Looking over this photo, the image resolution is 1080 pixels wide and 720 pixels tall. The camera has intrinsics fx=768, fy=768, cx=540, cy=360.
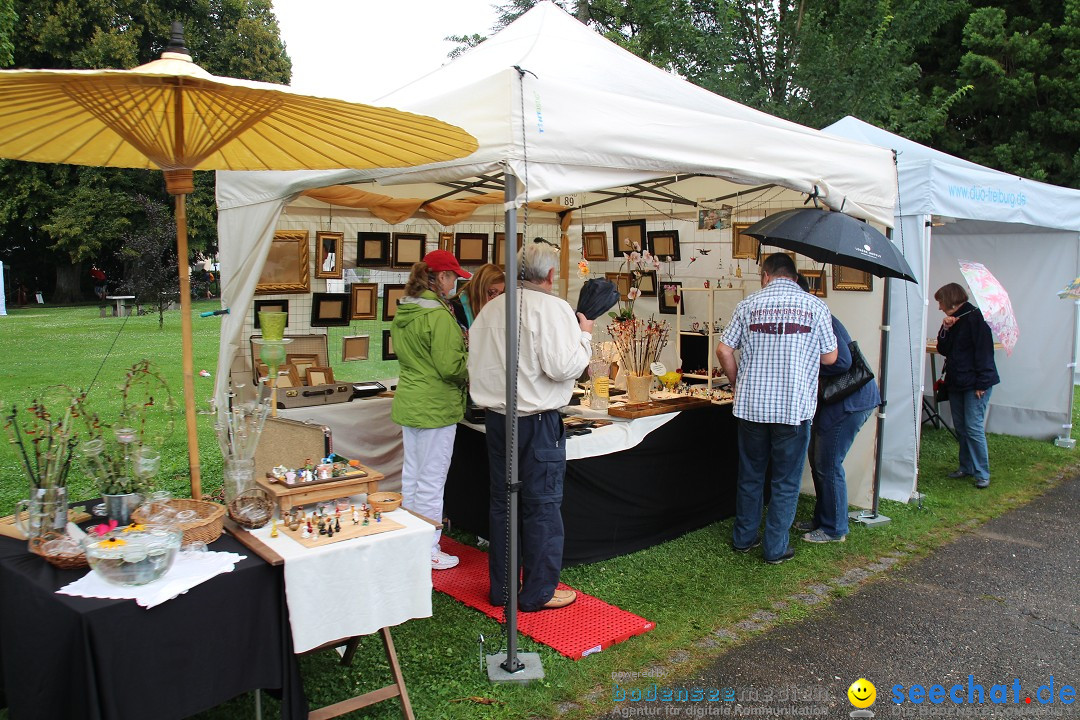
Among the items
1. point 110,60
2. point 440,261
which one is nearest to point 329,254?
point 440,261

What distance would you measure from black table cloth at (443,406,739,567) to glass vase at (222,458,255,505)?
176 cm

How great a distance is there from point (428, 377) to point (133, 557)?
1878mm

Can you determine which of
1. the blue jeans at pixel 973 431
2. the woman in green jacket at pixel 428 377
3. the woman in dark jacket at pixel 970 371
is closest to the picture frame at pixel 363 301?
the woman in green jacket at pixel 428 377

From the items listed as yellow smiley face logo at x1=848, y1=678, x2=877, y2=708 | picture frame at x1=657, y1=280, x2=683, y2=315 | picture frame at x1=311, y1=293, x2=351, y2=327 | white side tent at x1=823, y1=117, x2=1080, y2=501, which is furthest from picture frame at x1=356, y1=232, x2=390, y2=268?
yellow smiley face logo at x1=848, y1=678, x2=877, y2=708

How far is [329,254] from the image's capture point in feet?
16.9

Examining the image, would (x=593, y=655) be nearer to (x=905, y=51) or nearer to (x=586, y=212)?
(x=586, y=212)

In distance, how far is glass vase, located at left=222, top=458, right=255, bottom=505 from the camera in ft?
8.41

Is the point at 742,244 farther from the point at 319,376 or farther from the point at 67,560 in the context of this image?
the point at 67,560

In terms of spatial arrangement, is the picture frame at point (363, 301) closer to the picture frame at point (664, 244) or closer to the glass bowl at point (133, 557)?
the picture frame at point (664, 244)

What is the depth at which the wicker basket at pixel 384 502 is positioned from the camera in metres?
2.63

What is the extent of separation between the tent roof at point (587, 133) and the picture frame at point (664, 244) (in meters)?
1.84

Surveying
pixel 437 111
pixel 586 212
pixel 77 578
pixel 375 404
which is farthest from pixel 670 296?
pixel 77 578

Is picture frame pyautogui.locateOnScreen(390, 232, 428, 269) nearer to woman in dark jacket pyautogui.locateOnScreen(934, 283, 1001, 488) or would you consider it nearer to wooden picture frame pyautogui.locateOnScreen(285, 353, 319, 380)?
wooden picture frame pyautogui.locateOnScreen(285, 353, 319, 380)

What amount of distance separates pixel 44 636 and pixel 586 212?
5409mm
